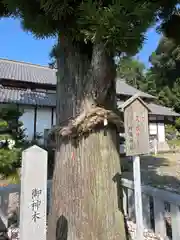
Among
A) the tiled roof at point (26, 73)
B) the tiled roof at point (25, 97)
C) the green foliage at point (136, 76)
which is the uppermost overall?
the green foliage at point (136, 76)

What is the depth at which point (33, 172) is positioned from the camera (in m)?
1.56

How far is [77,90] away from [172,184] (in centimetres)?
476

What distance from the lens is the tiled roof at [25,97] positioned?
35.0ft

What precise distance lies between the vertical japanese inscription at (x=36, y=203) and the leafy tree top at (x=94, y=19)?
129 cm

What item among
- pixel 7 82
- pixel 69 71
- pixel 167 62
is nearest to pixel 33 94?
pixel 7 82

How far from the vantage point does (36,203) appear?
5.11ft

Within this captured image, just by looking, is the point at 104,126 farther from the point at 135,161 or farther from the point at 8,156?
the point at 8,156

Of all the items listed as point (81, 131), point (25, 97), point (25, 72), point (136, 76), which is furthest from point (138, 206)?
point (136, 76)

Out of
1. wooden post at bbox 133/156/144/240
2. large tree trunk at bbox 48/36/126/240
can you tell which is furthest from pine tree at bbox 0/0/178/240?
wooden post at bbox 133/156/144/240

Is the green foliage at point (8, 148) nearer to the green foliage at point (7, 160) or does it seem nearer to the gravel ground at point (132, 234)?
the green foliage at point (7, 160)

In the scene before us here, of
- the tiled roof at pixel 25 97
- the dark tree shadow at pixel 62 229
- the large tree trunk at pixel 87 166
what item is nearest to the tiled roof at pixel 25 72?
the tiled roof at pixel 25 97

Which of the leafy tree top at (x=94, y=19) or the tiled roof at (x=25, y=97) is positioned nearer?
the leafy tree top at (x=94, y=19)

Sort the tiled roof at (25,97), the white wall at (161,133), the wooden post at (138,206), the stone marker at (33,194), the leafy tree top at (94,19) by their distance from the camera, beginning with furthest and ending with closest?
the white wall at (161,133) → the tiled roof at (25,97) → the wooden post at (138,206) → the leafy tree top at (94,19) → the stone marker at (33,194)

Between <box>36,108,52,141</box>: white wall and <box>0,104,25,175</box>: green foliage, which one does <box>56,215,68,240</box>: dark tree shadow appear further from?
<box>36,108,52,141</box>: white wall
